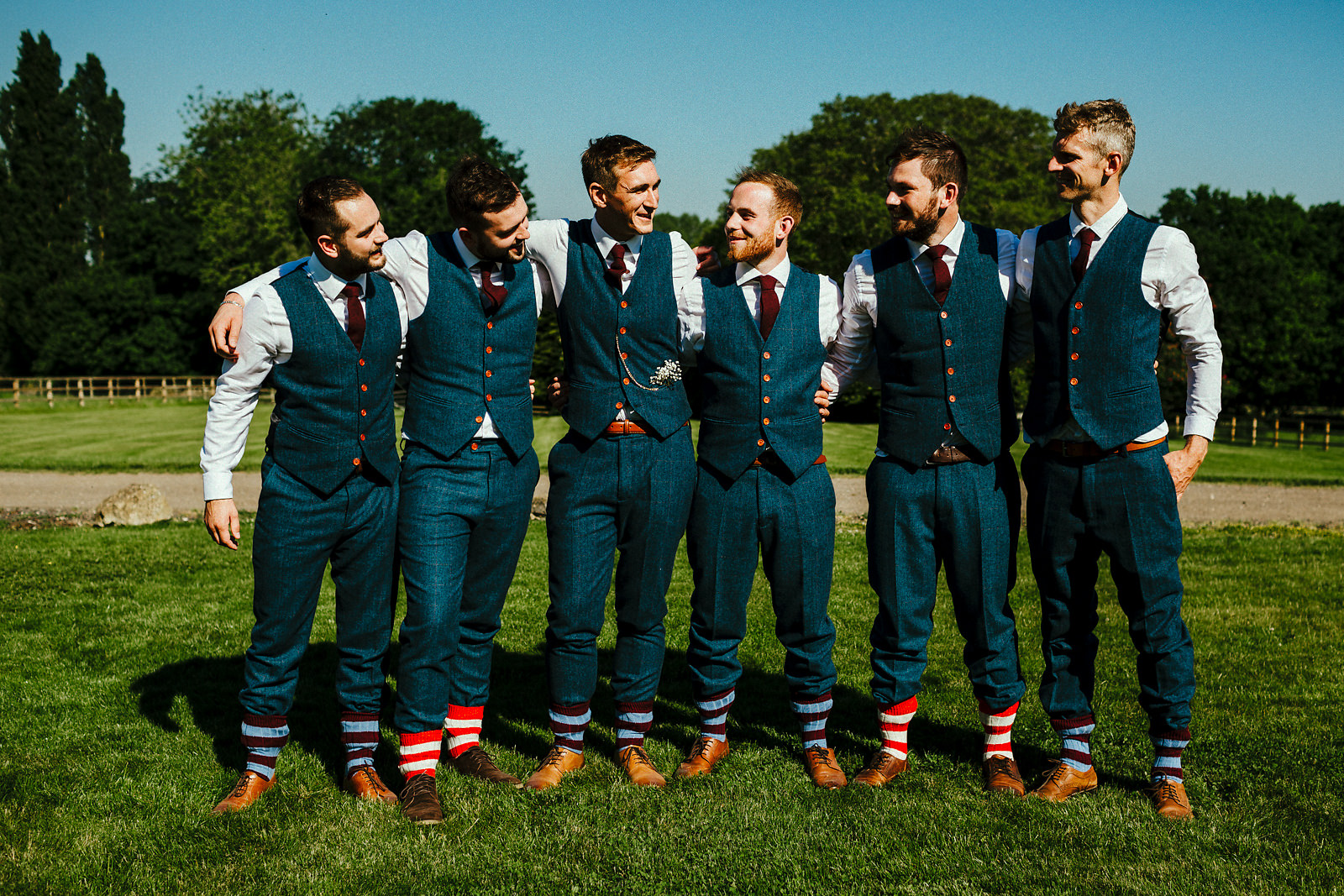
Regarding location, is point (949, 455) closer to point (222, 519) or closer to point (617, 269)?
point (617, 269)

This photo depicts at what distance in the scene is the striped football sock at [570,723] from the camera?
436 centimetres

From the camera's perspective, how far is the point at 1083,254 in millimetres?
3871

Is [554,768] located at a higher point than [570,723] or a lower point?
lower

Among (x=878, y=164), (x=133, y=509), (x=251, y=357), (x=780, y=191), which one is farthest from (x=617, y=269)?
(x=878, y=164)

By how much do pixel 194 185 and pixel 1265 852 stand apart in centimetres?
5367

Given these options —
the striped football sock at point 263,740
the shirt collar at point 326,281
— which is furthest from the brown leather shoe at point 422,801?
the shirt collar at point 326,281

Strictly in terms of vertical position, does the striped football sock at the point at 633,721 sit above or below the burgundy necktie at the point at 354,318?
below

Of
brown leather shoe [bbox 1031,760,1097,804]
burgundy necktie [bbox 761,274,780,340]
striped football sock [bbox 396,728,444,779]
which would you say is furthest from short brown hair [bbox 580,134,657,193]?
brown leather shoe [bbox 1031,760,1097,804]

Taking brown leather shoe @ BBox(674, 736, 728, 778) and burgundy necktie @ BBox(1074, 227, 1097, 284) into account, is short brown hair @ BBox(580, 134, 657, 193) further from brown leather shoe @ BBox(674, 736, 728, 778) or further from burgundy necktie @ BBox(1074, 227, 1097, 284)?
brown leather shoe @ BBox(674, 736, 728, 778)

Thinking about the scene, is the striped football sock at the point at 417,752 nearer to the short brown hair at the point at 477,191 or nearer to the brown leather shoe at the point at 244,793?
the brown leather shoe at the point at 244,793

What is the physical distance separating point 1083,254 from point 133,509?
11.0 metres

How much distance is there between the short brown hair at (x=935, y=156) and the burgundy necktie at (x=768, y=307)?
0.68 m

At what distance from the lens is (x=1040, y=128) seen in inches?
1404

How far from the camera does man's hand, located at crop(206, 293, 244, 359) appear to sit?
3.73 meters
